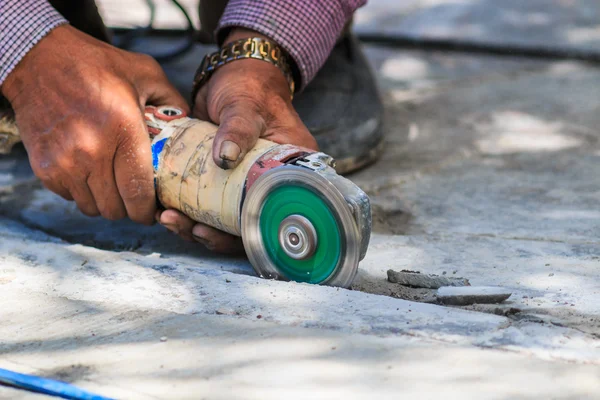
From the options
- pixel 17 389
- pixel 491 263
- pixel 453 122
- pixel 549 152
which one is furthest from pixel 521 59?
pixel 17 389

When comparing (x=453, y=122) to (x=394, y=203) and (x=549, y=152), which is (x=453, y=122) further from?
(x=394, y=203)

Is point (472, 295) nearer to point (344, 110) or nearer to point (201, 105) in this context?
point (201, 105)

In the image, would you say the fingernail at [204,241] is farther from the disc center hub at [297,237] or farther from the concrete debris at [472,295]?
the concrete debris at [472,295]

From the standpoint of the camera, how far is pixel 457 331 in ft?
4.80

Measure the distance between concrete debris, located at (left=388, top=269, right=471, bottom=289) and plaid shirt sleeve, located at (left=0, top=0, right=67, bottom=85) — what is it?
112 centimetres

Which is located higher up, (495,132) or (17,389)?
(495,132)

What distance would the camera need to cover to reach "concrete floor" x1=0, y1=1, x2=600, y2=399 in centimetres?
132

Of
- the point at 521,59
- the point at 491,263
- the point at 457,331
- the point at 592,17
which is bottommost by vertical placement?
the point at 457,331

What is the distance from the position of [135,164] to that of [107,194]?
0.51 ft

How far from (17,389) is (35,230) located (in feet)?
3.34

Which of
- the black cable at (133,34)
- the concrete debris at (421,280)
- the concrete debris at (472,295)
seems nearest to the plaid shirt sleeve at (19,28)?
the concrete debris at (421,280)

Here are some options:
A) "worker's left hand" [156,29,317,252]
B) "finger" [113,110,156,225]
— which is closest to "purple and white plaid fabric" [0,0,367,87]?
"worker's left hand" [156,29,317,252]

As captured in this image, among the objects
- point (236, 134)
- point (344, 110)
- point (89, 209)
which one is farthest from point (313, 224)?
point (344, 110)

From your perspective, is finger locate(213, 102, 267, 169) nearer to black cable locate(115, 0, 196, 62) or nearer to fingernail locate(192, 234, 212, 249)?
fingernail locate(192, 234, 212, 249)
